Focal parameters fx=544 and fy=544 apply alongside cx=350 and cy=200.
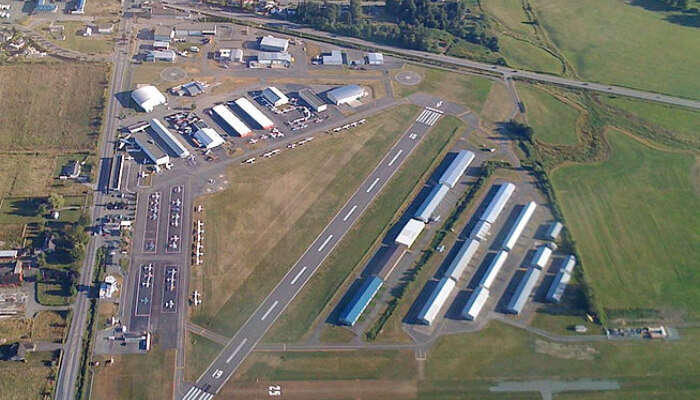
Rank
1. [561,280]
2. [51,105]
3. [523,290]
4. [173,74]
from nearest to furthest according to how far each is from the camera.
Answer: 1. [523,290]
2. [561,280]
3. [51,105]
4. [173,74]

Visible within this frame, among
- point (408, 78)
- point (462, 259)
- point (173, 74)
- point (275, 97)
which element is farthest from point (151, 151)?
point (462, 259)

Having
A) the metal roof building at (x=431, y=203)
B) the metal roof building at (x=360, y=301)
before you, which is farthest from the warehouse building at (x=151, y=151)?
the metal roof building at (x=431, y=203)

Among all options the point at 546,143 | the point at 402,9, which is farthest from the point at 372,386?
the point at 402,9

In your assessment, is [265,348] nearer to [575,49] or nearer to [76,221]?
[76,221]

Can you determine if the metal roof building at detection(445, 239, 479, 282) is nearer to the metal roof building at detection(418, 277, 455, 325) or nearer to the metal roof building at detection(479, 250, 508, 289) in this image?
the metal roof building at detection(418, 277, 455, 325)

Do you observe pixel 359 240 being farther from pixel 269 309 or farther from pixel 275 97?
pixel 275 97

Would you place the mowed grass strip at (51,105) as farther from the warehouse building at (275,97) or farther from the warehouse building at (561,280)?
the warehouse building at (561,280)

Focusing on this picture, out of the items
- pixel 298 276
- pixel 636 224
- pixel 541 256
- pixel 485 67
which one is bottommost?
pixel 541 256
